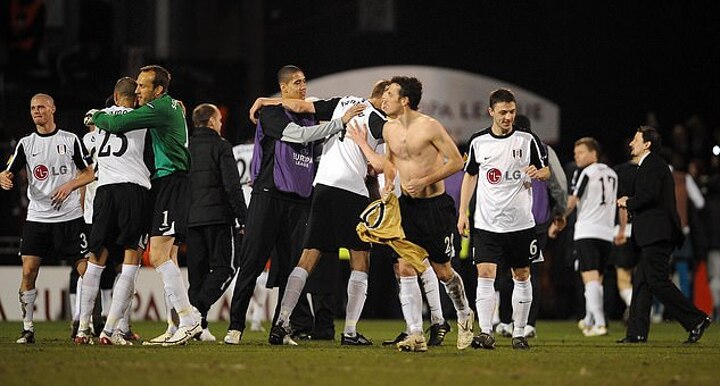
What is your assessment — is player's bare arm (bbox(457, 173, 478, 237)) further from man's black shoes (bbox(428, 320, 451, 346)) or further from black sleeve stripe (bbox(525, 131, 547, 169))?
man's black shoes (bbox(428, 320, 451, 346))

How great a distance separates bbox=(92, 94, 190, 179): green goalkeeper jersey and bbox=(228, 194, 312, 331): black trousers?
0.77 metres

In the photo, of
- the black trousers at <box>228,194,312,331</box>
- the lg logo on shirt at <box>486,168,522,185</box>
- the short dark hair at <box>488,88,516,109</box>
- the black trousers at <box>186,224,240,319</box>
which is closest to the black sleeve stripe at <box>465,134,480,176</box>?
the lg logo on shirt at <box>486,168,522,185</box>

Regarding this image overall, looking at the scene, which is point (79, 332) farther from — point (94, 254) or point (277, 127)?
point (277, 127)

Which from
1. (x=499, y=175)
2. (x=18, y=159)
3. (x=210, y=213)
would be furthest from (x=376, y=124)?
(x=18, y=159)

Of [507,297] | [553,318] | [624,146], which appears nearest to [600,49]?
[624,146]

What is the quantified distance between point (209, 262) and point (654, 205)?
4508 millimetres

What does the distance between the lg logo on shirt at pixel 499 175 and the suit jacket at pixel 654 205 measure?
193cm

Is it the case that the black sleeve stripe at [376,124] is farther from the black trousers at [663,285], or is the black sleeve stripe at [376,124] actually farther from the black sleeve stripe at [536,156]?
the black trousers at [663,285]

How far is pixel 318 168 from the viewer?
46.9ft

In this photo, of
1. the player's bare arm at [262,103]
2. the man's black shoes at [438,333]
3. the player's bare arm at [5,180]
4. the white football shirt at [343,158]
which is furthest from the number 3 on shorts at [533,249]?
the player's bare arm at [5,180]

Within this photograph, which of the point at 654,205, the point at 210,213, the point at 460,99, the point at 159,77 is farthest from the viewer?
the point at 460,99

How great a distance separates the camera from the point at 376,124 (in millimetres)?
13750

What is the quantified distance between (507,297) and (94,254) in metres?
5.71

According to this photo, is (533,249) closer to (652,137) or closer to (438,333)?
(438,333)
